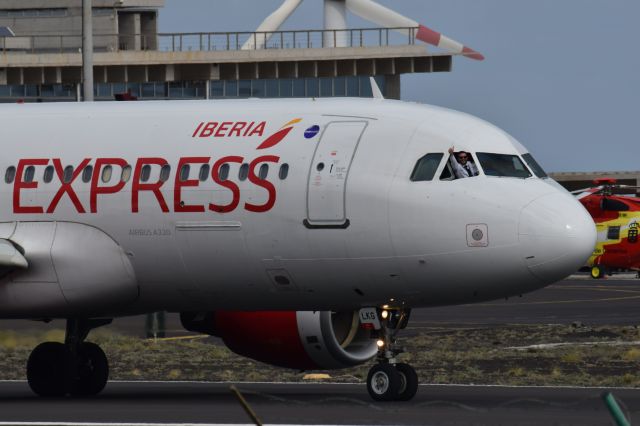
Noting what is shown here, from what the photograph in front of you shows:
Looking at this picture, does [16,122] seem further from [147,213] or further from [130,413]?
[130,413]

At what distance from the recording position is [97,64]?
119 m

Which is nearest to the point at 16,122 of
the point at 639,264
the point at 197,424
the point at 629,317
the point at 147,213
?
the point at 147,213

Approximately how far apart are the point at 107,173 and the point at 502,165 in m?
5.70

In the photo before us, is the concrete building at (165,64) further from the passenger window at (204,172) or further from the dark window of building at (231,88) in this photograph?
the passenger window at (204,172)

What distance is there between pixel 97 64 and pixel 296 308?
97.8 meters

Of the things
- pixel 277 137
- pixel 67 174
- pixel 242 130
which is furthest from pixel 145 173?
pixel 277 137

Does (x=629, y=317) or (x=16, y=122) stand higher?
(x=16, y=122)

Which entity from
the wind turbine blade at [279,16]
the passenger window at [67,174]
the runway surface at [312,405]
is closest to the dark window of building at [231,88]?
the wind turbine blade at [279,16]

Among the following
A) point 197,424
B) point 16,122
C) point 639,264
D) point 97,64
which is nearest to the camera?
point 197,424

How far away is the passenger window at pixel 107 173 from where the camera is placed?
933 inches

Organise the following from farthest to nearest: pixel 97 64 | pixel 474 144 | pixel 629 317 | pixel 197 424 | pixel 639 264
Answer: pixel 97 64 < pixel 639 264 < pixel 629 317 < pixel 474 144 < pixel 197 424

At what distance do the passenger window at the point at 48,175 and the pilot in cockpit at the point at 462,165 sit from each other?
5.96m

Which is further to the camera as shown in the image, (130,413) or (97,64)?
(97,64)

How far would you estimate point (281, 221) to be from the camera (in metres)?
→ 22.5
